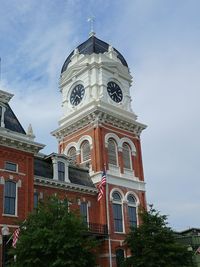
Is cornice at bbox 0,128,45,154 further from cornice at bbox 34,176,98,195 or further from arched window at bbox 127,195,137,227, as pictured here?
arched window at bbox 127,195,137,227

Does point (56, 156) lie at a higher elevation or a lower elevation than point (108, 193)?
higher

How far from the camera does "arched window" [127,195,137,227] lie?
4075 cm

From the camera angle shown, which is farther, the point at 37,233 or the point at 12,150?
the point at 12,150

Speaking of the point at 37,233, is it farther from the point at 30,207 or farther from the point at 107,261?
the point at 107,261

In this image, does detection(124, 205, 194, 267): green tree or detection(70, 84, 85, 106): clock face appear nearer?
detection(124, 205, 194, 267): green tree

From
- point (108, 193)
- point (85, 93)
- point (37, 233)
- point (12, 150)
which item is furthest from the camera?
point (85, 93)

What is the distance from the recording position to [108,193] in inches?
1551

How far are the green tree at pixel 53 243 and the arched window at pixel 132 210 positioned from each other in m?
14.1

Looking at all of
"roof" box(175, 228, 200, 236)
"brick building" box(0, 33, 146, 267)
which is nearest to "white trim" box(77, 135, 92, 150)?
"brick building" box(0, 33, 146, 267)

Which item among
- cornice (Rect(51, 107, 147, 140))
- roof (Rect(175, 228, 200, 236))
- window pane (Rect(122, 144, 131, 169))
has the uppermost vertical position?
cornice (Rect(51, 107, 147, 140))

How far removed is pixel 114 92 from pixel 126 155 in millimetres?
7241

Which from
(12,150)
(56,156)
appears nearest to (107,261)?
(56,156)

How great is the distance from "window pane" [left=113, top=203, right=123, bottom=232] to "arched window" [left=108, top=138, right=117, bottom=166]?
14.5 ft

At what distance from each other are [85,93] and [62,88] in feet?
13.8
